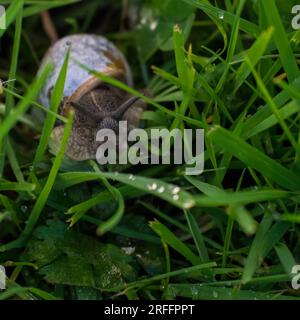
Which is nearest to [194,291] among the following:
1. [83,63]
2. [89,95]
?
[89,95]

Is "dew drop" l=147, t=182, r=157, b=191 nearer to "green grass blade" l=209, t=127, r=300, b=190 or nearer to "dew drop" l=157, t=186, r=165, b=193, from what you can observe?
"dew drop" l=157, t=186, r=165, b=193

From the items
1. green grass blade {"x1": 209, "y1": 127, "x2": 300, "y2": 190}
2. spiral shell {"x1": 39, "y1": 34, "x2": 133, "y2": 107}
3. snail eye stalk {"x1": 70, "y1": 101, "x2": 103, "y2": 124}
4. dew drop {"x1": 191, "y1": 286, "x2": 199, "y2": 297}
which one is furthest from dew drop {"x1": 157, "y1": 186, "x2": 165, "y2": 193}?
spiral shell {"x1": 39, "y1": 34, "x2": 133, "y2": 107}

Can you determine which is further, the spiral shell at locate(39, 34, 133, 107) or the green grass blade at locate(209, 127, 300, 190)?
the spiral shell at locate(39, 34, 133, 107)

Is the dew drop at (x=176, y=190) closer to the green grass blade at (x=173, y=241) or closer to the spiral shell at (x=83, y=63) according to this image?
the green grass blade at (x=173, y=241)

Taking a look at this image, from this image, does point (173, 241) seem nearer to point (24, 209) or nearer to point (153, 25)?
point (24, 209)
